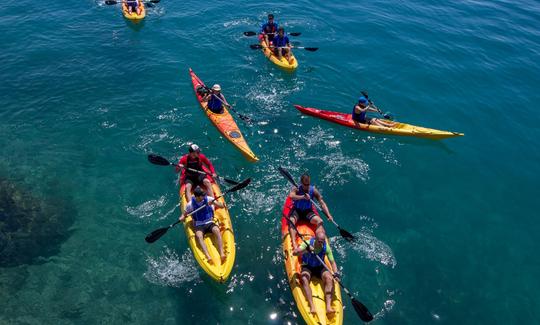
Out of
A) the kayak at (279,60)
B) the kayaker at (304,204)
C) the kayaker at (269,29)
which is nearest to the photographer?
the kayaker at (304,204)

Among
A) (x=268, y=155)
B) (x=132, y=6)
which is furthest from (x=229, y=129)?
(x=132, y=6)

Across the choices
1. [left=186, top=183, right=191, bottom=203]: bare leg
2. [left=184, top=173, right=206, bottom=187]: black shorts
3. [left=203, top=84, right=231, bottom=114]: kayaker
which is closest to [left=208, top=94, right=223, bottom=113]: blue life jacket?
[left=203, top=84, right=231, bottom=114]: kayaker

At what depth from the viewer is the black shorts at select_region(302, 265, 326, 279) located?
35.5 feet

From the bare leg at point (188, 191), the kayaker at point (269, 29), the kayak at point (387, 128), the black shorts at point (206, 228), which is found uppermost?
the kayaker at point (269, 29)

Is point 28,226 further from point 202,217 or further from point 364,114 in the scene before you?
point 364,114

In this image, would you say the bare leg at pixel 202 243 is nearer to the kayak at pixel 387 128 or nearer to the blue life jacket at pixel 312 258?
the blue life jacket at pixel 312 258

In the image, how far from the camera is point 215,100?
1744 centimetres

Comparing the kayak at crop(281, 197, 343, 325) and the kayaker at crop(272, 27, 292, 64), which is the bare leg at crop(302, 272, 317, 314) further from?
the kayaker at crop(272, 27, 292, 64)

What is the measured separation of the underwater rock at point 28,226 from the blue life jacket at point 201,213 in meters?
5.10

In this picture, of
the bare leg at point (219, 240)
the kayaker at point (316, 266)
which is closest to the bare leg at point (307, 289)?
the kayaker at point (316, 266)

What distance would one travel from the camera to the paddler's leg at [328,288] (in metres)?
10.2

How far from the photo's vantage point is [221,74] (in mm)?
21531

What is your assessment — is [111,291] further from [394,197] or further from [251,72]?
[251,72]

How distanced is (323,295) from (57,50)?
21808mm
